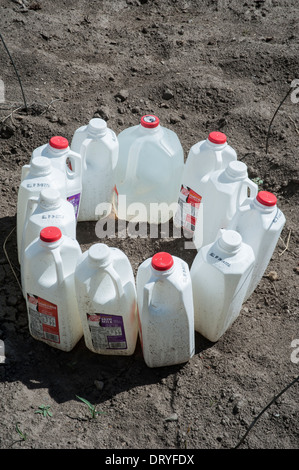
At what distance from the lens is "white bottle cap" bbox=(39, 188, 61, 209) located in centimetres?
231

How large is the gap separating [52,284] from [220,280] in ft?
2.31

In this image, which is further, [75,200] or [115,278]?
[75,200]

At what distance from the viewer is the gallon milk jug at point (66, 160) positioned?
2.63 meters

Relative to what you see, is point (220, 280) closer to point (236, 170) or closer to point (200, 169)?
point (236, 170)

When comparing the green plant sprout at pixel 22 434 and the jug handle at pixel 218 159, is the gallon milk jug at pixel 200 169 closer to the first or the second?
the jug handle at pixel 218 159

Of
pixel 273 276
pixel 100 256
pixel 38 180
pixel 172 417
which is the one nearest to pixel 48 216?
pixel 38 180

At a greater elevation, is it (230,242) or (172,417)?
(230,242)

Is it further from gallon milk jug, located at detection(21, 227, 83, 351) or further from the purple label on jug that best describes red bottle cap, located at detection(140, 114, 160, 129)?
gallon milk jug, located at detection(21, 227, 83, 351)

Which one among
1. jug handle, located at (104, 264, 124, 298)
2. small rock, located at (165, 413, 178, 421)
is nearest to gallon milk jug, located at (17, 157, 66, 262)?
jug handle, located at (104, 264, 124, 298)

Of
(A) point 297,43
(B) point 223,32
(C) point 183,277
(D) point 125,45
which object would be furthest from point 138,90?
(C) point 183,277

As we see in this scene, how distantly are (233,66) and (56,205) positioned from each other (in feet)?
8.03

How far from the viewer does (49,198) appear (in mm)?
2314

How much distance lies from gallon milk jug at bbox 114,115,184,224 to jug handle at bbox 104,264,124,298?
0.98m

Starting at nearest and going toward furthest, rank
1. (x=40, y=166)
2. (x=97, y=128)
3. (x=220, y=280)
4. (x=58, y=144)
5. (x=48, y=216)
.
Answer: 1. (x=220, y=280)
2. (x=48, y=216)
3. (x=40, y=166)
4. (x=58, y=144)
5. (x=97, y=128)
